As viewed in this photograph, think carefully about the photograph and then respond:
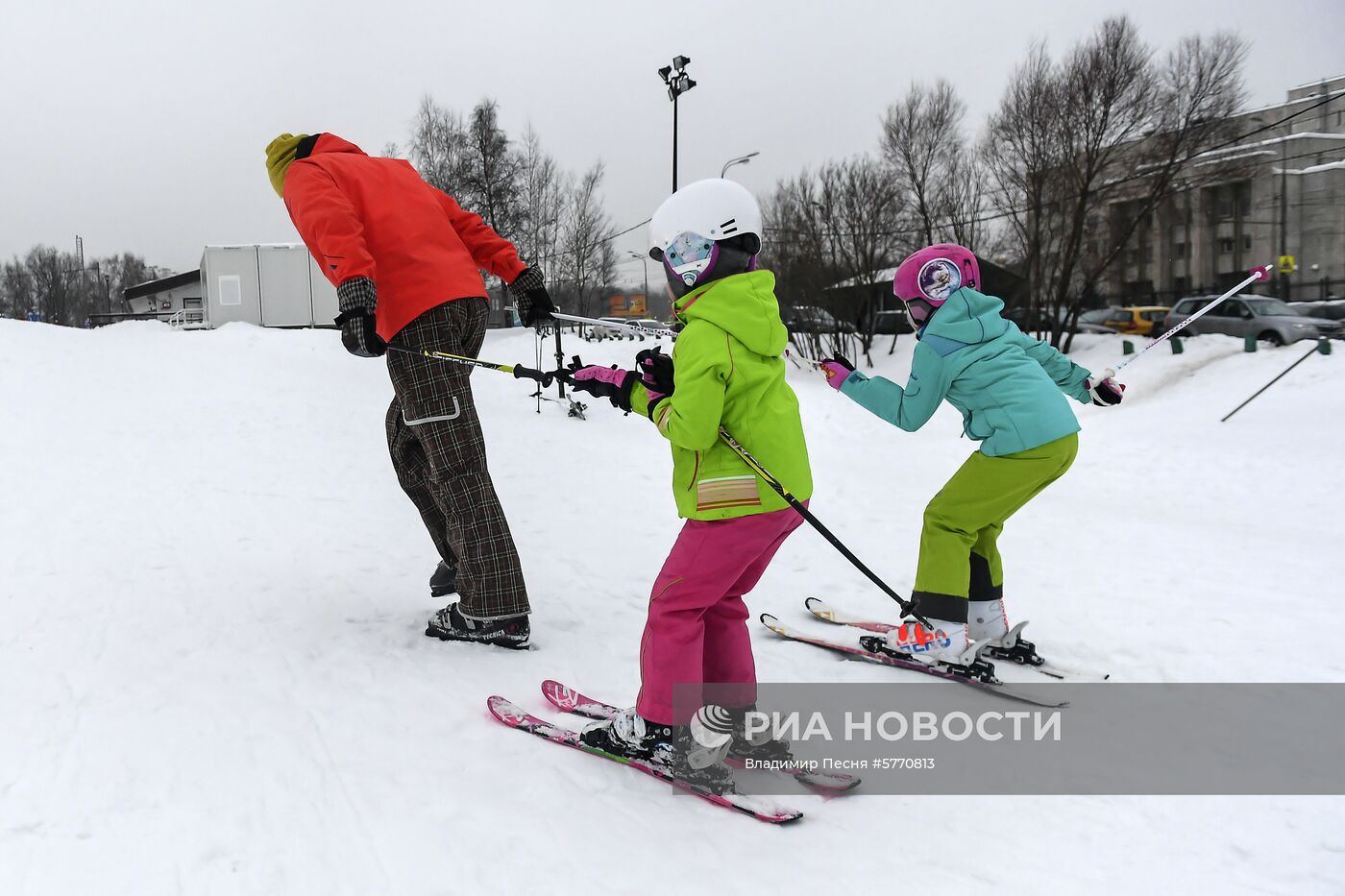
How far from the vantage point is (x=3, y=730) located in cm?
252

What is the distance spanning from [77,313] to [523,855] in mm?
85827

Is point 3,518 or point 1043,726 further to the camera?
point 3,518

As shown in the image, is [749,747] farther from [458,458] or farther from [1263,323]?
[1263,323]

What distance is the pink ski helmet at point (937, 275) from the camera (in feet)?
11.5

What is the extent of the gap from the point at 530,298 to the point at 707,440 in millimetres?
1872

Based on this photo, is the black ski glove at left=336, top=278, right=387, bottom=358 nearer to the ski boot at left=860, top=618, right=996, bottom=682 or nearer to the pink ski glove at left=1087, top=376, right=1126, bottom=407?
the ski boot at left=860, top=618, right=996, bottom=682

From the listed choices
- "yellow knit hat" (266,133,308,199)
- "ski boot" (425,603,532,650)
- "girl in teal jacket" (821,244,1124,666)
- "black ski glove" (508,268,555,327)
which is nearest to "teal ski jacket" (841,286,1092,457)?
"girl in teal jacket" (821,244,1124,666)

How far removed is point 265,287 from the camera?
2572 cm

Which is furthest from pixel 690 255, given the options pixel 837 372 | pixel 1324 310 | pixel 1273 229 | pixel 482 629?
pixel 1273 229

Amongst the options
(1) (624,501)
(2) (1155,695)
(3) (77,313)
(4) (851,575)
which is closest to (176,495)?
(1) (624,501)

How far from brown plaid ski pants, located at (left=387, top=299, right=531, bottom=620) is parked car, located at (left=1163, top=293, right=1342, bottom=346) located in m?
18.8

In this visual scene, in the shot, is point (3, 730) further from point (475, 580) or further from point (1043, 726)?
point (1043, 726)

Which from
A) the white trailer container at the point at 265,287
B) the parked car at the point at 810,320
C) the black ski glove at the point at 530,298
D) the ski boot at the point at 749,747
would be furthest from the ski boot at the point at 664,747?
the white trailer container at the point at 265,287

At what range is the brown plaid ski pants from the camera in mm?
3463
